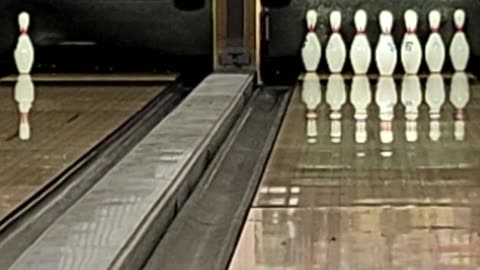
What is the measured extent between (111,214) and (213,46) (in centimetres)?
307

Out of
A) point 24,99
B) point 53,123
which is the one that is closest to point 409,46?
point 24,99

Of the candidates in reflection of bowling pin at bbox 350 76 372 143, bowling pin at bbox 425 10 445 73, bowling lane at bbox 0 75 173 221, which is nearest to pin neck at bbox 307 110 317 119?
reflection of bowling pin at bbox 350 76 372 143

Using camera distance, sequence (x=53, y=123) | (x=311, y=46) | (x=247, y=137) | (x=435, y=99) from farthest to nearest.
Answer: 1. (x=311, y=46)
2. (x=435, y=99)
3. (x=53, y=123)
4. (x=247, y=137)

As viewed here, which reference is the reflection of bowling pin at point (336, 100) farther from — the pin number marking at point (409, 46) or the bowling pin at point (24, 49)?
the bowling pin at point (24, 49)

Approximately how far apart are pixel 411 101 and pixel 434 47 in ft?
2.97

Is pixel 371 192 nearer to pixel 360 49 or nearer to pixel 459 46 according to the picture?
pixel 360 49

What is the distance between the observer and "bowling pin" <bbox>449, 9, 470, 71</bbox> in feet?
17.7

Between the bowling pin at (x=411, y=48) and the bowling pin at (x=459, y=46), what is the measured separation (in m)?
0.16

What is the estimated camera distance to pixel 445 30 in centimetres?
550

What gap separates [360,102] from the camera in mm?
4539

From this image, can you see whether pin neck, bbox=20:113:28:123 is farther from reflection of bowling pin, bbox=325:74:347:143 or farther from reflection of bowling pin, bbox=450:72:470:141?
reflection of bowling pin, bbox=450:72:470:141

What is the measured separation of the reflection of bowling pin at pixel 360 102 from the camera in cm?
380

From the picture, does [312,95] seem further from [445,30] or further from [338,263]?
[338,263]

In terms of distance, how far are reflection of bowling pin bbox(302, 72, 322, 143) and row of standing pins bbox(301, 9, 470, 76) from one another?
14cm
